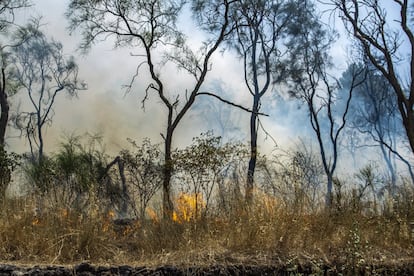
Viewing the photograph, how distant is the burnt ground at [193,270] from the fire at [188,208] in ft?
5.27

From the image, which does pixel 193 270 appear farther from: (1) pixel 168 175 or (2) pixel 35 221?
(1) pixel 168 175

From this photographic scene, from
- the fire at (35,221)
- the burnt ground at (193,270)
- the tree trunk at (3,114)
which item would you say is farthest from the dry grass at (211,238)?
the tree trunk at (3,114)

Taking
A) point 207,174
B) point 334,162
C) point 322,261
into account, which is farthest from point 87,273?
point 334,162

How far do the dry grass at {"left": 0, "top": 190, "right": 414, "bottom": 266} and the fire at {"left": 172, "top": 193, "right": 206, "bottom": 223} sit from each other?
0.14 m

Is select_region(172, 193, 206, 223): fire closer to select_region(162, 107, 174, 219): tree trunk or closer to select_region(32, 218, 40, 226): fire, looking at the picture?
select_region(162, 107, 174, 219): tree trunk

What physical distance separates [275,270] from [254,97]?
12.9 m

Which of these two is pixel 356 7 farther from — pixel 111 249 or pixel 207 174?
pixel 111 249

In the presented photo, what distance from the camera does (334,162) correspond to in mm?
20922

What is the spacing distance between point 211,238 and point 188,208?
894 millimetres

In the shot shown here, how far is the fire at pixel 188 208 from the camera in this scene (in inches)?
309

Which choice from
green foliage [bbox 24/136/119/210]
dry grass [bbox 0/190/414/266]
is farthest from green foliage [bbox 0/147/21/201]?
dry grass [bbox 0/190/414/266]

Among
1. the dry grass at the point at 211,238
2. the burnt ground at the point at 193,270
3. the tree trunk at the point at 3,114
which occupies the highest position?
the tree trunk at the point at 3,114

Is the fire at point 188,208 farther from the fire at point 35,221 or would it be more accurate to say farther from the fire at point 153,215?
the fire at point 35,221

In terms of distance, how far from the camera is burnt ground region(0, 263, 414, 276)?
237 inches
